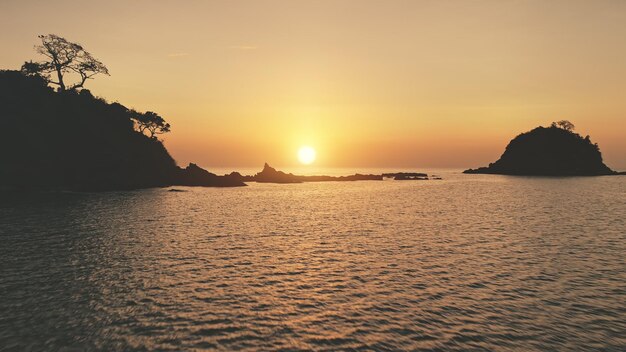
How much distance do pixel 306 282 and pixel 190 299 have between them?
855 cm

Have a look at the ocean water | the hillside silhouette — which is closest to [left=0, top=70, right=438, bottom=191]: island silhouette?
the hillside silhouette

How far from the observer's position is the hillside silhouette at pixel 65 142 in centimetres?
9444

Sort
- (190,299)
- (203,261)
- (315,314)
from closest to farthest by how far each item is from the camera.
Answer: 1. (315,314)
2. (190,299)
3. (203,261)

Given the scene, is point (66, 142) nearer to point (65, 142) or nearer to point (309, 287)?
point (65, 142)

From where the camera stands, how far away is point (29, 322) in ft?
61.1

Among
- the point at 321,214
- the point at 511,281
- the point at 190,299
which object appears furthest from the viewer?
the point at 321,214

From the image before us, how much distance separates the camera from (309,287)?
25.4m

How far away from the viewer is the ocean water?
17281 millimetres

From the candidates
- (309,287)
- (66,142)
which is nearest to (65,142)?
(66,142)

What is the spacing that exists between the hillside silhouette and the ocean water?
186ft

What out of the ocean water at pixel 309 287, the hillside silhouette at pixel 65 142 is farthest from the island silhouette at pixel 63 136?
the ocean water at pixel 309 287

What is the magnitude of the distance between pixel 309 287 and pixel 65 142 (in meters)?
108

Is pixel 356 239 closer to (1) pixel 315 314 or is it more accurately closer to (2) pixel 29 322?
(1) pixel 315 314

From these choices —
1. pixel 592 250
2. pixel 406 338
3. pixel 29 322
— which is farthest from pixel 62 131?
pixel 592 250
